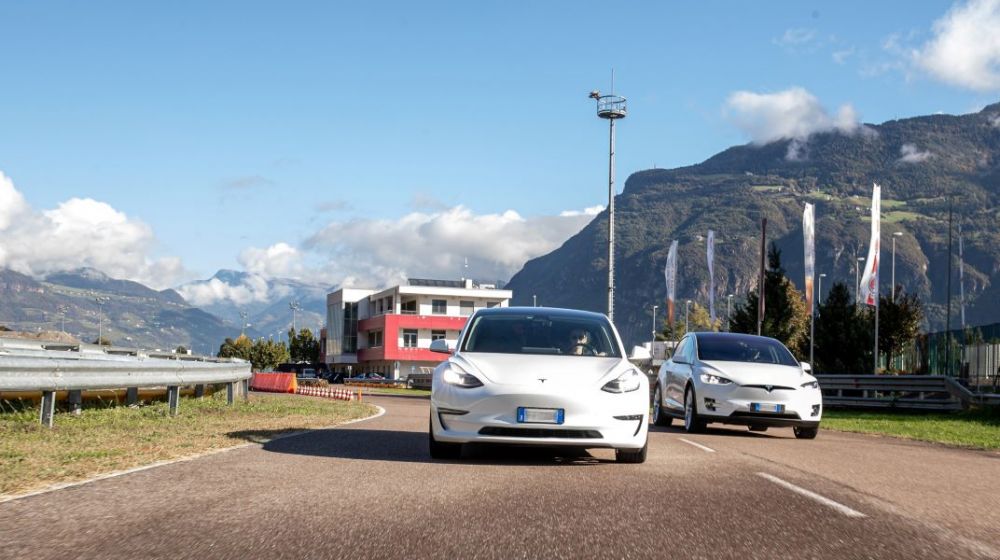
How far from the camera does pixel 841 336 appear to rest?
54.4 m

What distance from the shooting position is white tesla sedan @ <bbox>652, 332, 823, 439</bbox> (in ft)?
51.5

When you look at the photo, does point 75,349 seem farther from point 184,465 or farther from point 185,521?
point 185,521

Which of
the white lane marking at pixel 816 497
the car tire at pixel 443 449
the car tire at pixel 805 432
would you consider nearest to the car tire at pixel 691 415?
the car tire at pixel 805 432

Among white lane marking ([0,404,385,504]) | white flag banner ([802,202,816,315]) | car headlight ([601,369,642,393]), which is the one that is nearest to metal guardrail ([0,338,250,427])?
white lane marking ([0,404,385,504])

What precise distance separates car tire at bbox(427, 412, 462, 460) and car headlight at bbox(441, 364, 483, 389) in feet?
1.47

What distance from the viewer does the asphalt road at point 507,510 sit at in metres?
5.62

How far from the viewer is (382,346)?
341 ft

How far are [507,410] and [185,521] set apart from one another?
156 inches

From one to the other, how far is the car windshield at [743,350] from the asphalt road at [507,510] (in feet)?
18.5

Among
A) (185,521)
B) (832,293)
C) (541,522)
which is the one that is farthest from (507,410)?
(832,293)

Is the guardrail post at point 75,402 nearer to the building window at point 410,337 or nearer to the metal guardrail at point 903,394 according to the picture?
the metal guardrail at point 903,394

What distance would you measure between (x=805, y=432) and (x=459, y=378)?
8.19 metres

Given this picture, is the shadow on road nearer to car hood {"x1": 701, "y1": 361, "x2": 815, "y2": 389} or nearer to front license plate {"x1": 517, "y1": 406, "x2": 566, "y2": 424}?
front license plate {"x1": 517, "y1": 406, "x2": 566, "y2": 424}

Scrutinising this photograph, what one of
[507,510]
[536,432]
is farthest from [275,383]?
[507,510]
